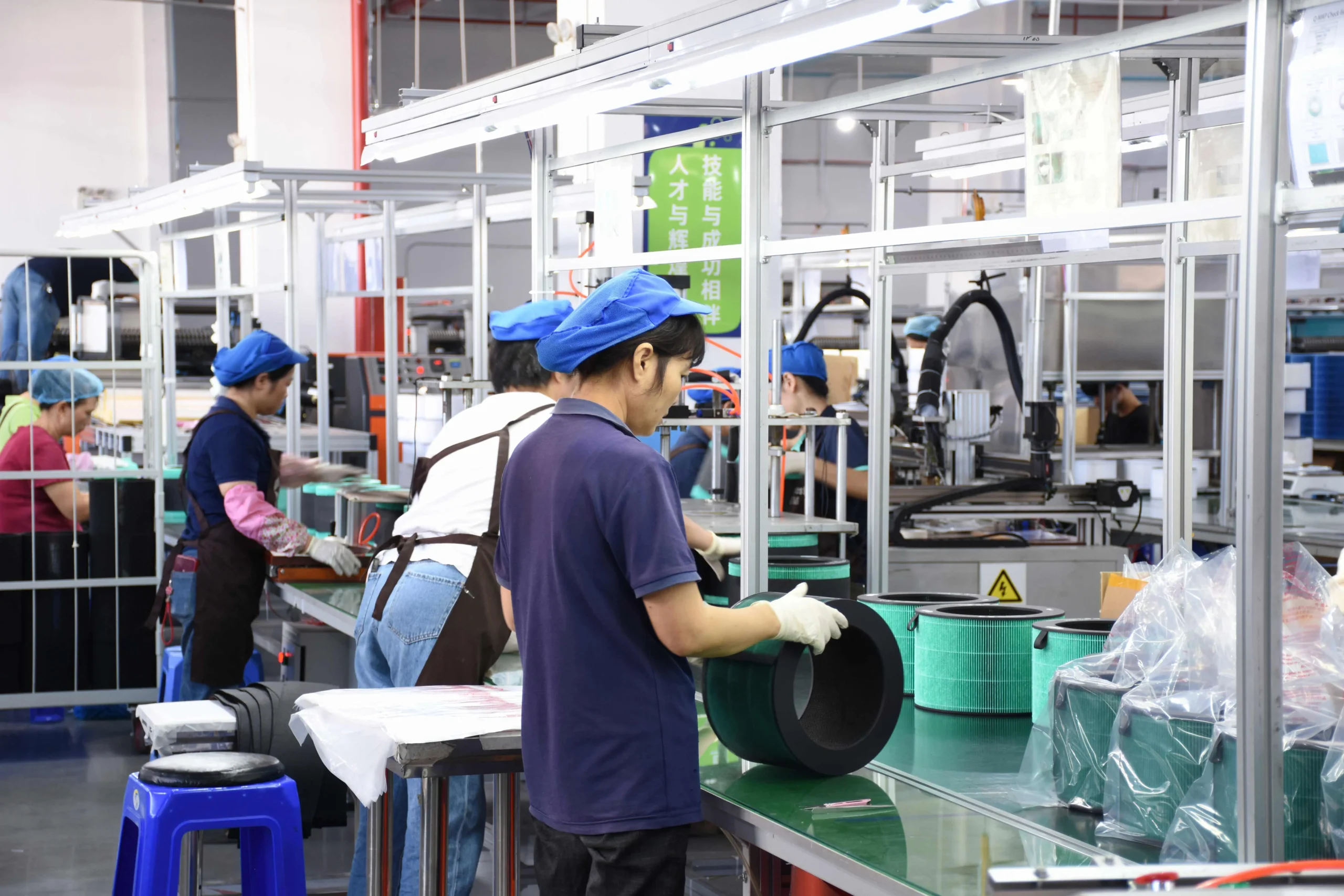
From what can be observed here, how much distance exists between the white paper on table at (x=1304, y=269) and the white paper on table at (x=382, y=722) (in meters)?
1.39

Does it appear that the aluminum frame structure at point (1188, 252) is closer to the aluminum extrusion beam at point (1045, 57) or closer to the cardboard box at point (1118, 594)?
the aluminum extrusion beam at point (1045, 57)

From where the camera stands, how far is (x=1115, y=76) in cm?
205

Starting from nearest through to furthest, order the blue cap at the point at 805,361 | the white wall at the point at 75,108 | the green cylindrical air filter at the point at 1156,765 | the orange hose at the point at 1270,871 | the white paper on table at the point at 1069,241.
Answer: the orange hose at the point at 1270,871
the green cylindrical air filter at the point at 1156,765
the white paper on table at the point at 1069,241
the blue cap at the point at 805,361
the white wall at the point at 75,108

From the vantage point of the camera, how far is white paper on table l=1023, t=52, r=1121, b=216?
80.6 inches

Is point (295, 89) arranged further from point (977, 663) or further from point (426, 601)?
point (977, 663)

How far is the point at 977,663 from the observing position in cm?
279

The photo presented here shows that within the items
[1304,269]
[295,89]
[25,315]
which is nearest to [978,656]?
[1304,269]

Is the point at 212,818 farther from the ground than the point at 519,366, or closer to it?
closer to it

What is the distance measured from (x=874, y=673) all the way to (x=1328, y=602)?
2.41 feet

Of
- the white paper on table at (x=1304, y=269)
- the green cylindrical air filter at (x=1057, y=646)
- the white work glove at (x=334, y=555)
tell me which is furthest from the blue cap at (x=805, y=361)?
the white paper on table at (x=1304, y=269)

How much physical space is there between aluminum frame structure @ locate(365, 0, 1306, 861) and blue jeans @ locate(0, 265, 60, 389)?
166 inches

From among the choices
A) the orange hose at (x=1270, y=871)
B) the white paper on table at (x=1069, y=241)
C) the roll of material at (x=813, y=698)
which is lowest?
the roll of material at (x=813, y=698)

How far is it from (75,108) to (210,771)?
40.6 ft

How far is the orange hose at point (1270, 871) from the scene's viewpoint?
1.17 m
